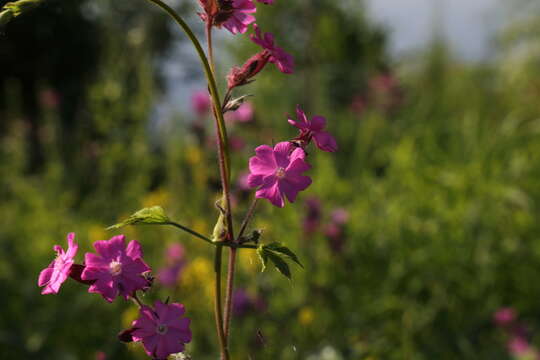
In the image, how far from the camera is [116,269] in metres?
0.74

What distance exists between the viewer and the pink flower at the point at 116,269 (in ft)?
2.40

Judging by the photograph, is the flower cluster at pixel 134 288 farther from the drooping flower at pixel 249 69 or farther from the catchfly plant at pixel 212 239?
the drooping flower at pixel 249 69

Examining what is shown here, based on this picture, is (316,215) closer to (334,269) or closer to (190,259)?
(334,269)

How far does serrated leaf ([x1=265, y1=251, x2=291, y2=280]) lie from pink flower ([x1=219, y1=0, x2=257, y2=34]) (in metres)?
0.27

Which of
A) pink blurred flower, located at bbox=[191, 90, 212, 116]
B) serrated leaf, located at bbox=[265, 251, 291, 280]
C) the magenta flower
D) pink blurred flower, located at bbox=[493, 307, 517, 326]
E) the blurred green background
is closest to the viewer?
serrated leaf, located at bbox=[265, 251, 291, 280]

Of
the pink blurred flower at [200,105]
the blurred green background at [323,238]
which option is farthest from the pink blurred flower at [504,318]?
the pink blurred flower at [200,105]

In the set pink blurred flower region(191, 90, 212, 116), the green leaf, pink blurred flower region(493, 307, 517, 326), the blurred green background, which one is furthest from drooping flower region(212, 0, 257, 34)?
pink blurred flower region(191, 90, 212, 116)

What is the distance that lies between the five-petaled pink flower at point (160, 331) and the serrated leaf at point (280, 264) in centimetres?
12

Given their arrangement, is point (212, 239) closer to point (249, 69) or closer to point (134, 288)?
point (134, 288)

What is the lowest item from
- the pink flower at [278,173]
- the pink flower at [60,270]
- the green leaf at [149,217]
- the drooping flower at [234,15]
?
the pink flower at [60,270]

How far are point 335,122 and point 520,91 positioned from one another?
3759 mm

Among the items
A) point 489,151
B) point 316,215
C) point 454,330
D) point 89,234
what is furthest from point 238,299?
point 489,151

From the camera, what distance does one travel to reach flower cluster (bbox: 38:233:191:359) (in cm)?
73

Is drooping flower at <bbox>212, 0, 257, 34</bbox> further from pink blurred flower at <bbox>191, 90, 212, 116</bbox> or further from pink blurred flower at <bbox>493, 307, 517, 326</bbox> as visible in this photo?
pink blurred flower at <bbox>191, 90, 212, 116</bbox>
